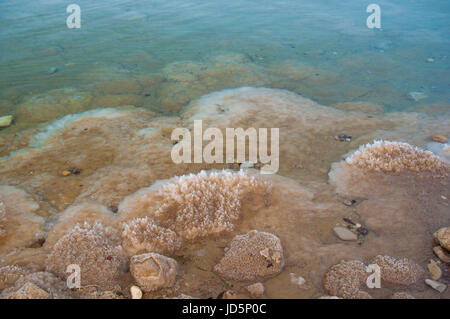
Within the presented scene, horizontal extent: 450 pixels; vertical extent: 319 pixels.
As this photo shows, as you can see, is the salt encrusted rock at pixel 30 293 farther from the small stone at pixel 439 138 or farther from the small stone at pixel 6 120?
the small stone at pixel 439 138

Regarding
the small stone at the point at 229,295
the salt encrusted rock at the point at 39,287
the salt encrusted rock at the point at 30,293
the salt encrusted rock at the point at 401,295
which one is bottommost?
the salt encrusted rock at the point at 401,295

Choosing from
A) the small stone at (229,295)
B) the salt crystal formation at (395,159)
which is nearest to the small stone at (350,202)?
the salt crystal formation at (395,159)

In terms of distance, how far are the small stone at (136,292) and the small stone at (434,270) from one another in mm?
3698

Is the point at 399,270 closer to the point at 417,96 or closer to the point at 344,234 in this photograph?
the point at 344,234

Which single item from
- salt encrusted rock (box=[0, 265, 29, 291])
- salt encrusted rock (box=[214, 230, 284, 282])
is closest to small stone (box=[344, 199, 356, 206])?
salt encrusted rock (box=[214, 230, 284, 282])

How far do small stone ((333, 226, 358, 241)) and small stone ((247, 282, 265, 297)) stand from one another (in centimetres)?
166

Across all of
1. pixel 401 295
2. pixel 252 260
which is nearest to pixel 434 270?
pixel 401 295

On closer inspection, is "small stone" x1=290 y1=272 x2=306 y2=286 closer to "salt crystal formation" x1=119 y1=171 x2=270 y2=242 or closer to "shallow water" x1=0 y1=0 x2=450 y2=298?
"shallow water" x1=0 y1=0 x2=450 y2=298

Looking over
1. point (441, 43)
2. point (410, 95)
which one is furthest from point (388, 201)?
point (441, 43)

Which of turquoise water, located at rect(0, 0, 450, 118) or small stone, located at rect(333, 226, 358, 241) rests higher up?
turquoise water, located at rect(0, 0, 450, 118)

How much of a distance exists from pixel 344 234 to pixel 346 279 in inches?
39.6

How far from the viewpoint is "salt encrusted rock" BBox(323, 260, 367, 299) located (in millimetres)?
3604

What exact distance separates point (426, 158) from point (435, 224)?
1924 mm

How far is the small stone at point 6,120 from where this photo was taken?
795 cm
